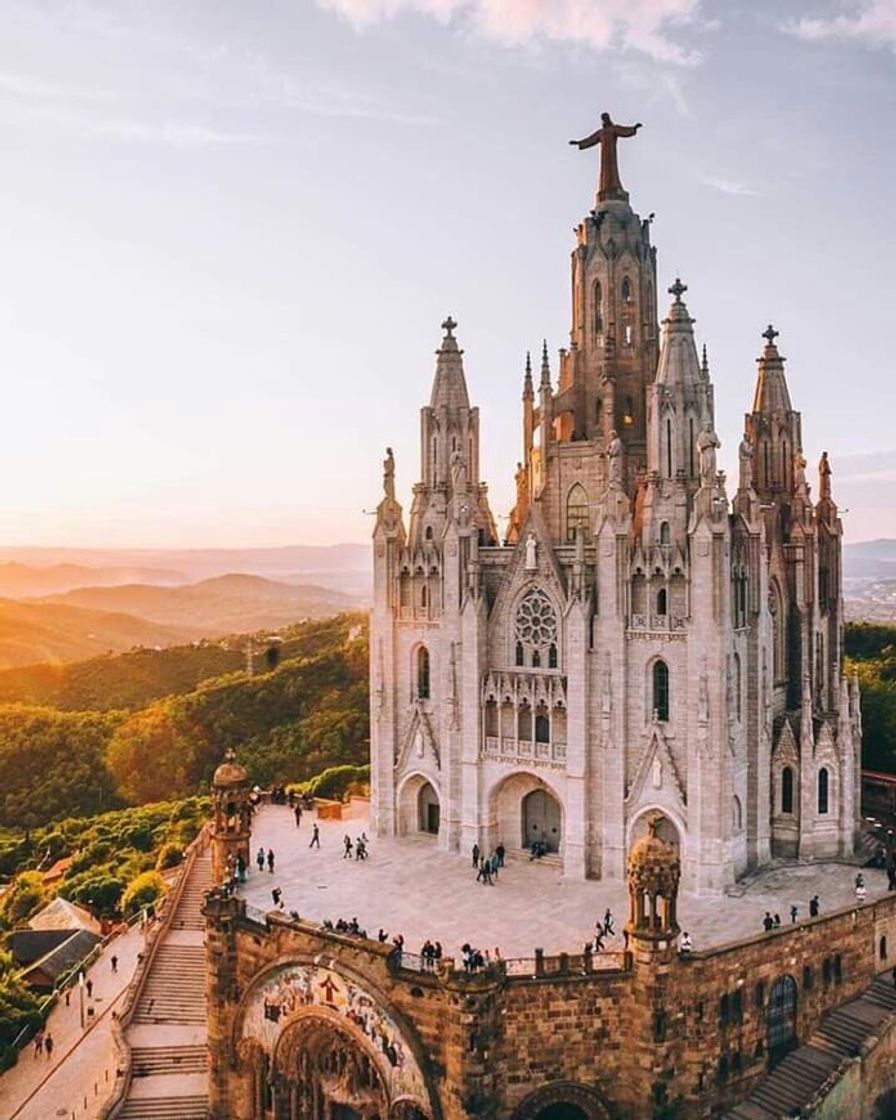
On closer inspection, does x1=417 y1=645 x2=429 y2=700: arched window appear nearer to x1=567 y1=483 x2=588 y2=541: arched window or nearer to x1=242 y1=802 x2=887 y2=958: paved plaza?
x1=242 y1=802 x2=887 y2=958: paved plaza

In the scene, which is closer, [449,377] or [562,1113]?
[562,1113]

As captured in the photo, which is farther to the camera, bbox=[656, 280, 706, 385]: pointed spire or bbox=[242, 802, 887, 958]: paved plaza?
bbox=[656, 280, 706, 385]: pointed spire

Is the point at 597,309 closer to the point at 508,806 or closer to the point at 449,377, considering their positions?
the point at 449,377

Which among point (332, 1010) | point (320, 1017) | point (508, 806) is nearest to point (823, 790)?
point (508, 806)

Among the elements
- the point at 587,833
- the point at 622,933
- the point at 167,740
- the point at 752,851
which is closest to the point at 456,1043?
the point at 622,933

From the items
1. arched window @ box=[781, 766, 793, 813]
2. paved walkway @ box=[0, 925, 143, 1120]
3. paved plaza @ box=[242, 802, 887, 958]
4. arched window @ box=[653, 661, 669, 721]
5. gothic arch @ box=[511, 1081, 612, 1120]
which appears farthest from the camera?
arched window @ box=[781, 766, 793, 813]

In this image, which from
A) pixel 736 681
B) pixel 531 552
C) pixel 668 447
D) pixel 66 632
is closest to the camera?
pixel 736 681

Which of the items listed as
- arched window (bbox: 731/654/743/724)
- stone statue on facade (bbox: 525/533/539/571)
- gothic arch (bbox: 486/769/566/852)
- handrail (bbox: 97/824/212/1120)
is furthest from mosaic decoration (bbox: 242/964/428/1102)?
stone statue on facade (bbox: 525/533/539/571)
